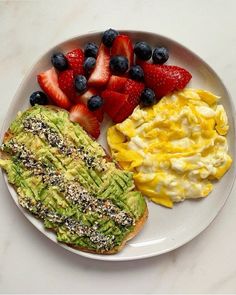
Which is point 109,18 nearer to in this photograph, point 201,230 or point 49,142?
point 49,142

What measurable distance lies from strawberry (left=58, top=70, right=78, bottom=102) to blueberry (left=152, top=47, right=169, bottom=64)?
37 centimetres

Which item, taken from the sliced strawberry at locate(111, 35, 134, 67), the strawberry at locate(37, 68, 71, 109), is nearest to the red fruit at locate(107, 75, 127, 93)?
the sliced strawberry at locate(111, 35, 134, 67)

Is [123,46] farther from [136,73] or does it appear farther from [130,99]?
[130,99]

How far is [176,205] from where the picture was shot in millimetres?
2506

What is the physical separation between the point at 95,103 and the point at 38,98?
0.27 metres

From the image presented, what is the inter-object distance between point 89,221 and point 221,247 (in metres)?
0.65

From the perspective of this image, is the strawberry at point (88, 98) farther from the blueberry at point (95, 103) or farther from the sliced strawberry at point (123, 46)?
the sliced strawberry at point (123, 46)

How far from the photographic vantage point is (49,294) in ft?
8.41

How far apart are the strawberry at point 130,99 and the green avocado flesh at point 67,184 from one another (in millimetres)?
199

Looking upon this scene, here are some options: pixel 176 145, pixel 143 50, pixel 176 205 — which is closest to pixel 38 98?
pixel 143 50

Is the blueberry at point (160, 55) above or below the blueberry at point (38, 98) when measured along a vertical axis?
above

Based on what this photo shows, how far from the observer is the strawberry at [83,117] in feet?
7.95

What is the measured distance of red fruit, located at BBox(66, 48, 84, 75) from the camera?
7.98 feet

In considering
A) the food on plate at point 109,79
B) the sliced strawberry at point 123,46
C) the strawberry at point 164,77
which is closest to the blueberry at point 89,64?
the food on plate at point 109,79
